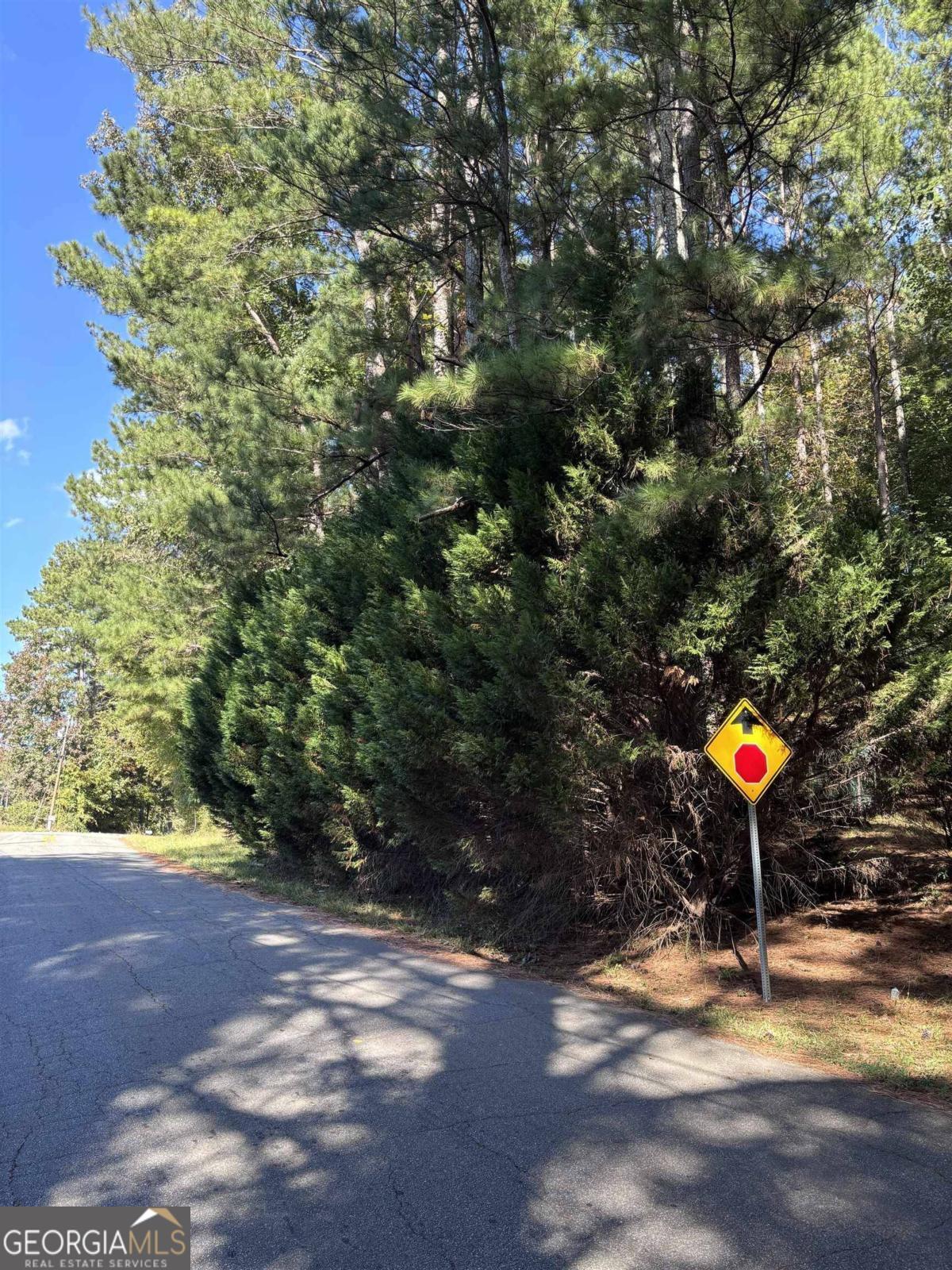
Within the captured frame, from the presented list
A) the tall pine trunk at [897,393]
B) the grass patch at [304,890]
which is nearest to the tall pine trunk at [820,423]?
the tall pine trunk at [897,393]

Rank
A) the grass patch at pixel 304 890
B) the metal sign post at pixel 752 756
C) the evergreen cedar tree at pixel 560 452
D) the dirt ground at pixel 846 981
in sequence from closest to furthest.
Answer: the dirt ground at pixel 846 981, the metal sign post at pixel 752 756, the evergreen cedar tree at pixel 560 452, the grass patch at pixel 304 890

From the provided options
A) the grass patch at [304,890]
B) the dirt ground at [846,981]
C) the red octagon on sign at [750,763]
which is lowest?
the grass patch at [304,890]

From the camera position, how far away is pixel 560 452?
28.3ft

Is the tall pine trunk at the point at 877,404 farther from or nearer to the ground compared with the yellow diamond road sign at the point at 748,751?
farther from the ground

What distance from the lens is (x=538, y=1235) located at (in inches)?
123

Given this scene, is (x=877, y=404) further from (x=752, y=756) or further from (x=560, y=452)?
(x=752, y=756)

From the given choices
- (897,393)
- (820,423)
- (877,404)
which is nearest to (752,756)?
(820,423)

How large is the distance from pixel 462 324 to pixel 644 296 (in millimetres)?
7572

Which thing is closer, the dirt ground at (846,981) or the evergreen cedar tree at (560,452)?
the dirt ground at (846,981)

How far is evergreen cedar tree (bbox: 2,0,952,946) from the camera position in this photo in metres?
7.21

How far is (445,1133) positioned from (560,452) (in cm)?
631

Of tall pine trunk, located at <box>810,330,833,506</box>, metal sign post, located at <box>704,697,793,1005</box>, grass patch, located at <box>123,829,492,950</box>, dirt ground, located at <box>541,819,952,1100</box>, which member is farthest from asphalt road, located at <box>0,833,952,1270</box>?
tall pine trunk, located at <box>810,330,833,506</box>

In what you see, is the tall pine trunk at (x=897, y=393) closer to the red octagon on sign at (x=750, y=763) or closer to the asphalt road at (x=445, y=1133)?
the red octagon on sign at (x=750, y=763)

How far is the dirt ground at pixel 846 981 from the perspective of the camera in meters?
5.49
